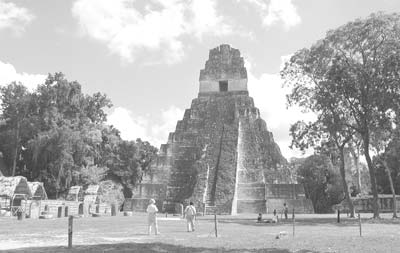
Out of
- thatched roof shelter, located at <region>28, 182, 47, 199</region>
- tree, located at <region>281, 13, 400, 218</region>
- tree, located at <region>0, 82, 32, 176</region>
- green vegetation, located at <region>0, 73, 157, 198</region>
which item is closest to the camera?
tree, located at <region>281, 13, 400, 218</region>

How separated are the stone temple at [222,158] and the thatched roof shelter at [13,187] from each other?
25.6 feet

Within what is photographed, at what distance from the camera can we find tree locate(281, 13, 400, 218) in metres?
20.4

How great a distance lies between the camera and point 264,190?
2997cm

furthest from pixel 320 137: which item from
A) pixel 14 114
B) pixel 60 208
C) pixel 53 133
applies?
pixel 14 114

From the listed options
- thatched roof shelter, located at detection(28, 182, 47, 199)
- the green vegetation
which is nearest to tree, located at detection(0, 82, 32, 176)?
the green vegetation

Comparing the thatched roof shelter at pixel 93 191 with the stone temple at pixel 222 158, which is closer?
the stone temple at pixel 222 158

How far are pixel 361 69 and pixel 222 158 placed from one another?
1382cm

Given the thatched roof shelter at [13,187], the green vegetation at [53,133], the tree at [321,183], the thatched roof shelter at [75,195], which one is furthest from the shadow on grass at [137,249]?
the tree at [321,183]

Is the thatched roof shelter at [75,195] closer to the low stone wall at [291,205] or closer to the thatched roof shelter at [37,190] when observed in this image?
the thatched roof shelter at [37,190]

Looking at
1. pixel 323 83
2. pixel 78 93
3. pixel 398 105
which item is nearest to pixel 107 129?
pixel 78 93

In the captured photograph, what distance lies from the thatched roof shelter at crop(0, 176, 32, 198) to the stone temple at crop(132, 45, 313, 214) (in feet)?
25.6

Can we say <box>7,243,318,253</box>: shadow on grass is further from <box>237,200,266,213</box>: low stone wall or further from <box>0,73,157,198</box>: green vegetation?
<box>0,73,157,198</box>: green vegetation

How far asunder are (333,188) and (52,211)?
30.5 metres

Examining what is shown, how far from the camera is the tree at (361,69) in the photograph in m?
20.4
